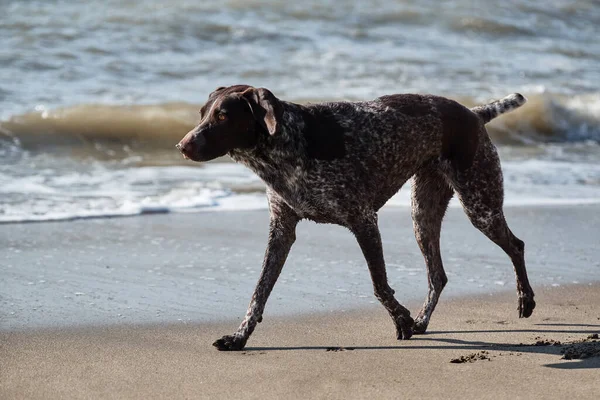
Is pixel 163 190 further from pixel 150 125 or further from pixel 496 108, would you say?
pixel 496 108

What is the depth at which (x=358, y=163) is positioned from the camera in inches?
206

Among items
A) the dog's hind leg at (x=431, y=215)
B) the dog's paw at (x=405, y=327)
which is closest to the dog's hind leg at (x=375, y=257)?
the dog's paw at (x=405, y=327)

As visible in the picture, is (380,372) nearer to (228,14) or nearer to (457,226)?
(457,226)

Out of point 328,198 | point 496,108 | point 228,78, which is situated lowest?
point 228,78

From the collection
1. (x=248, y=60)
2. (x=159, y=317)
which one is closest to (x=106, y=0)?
(x=248, y=60)

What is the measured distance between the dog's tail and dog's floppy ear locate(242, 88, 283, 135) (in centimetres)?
159

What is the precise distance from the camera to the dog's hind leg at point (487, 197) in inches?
221

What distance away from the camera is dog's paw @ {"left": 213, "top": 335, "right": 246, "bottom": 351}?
4.99m

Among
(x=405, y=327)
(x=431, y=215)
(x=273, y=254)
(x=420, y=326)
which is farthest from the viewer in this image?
(x=431, y=215)

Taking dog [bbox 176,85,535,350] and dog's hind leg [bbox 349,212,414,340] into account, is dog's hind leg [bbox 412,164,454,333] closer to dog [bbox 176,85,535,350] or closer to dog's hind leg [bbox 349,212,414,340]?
dog [bbox 176,85,535,350]

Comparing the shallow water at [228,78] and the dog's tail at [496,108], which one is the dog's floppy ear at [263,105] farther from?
the shallow water at [228,78]

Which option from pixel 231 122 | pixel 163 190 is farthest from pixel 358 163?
pixel 163 190

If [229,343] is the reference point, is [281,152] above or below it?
above

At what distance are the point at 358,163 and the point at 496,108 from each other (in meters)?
1.25
